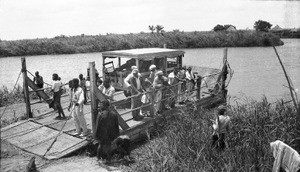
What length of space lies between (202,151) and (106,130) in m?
2.31

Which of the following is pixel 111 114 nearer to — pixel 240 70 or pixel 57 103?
pixel 57 103

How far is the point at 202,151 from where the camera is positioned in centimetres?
659

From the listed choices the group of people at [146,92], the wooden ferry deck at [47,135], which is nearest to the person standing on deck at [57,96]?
the wooden ferry deck at [47,135]

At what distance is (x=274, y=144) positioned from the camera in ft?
18.5

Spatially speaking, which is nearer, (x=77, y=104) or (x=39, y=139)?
(x=77, y=104)

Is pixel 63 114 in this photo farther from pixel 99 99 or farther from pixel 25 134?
pixel 99 99

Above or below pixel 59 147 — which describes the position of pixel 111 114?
above

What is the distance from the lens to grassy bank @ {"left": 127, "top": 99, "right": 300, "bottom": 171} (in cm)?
616

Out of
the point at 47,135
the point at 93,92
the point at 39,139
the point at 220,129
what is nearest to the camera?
the point at 220,129

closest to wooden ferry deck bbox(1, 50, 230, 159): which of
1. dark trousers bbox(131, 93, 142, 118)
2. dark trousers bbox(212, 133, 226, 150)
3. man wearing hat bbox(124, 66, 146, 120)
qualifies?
dark trousers bbox(131, 93, 142, 118)

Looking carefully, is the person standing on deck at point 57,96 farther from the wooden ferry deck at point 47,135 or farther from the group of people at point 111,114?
the wooden ferry deck at point 47,135


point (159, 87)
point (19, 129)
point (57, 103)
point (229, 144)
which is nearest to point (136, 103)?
point (159, 87)

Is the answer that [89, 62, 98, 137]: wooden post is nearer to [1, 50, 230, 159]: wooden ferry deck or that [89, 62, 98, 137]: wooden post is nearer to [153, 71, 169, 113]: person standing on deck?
[1, 50, 230, 159]: wooden ferry deck

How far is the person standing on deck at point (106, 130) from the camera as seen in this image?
21.8 feet
